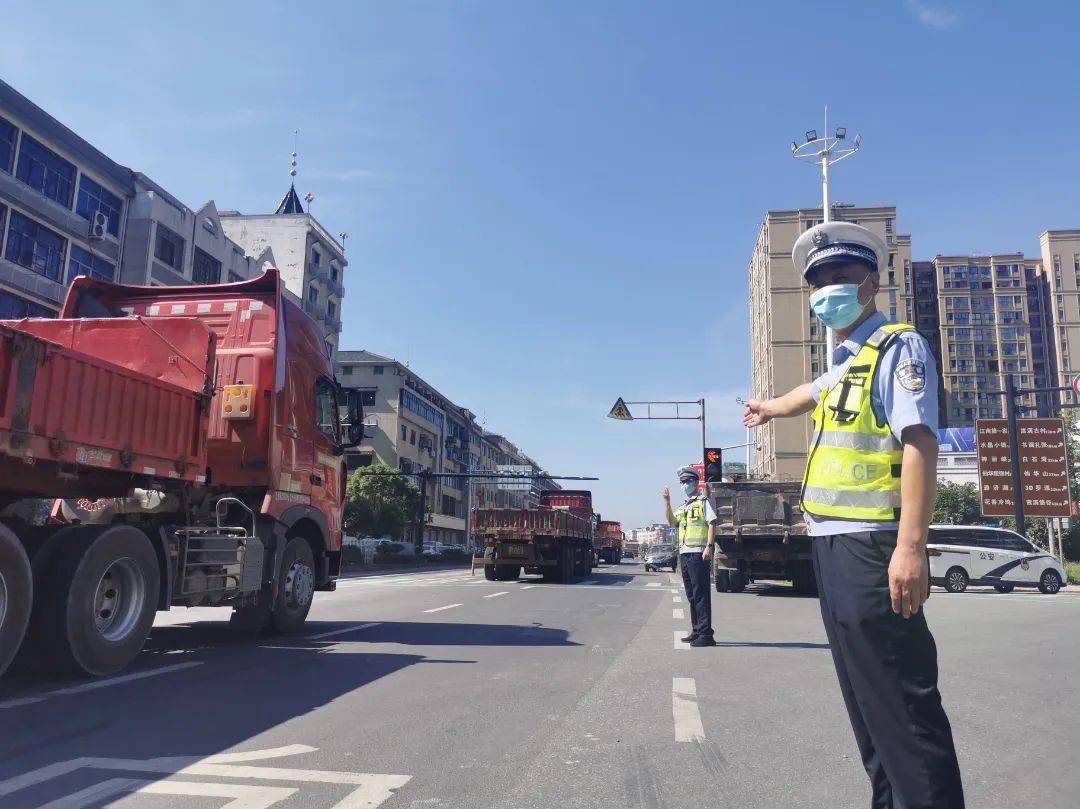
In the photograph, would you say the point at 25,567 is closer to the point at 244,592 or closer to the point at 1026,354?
the point at 244,592

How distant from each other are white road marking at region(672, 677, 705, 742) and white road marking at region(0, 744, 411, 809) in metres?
1.68

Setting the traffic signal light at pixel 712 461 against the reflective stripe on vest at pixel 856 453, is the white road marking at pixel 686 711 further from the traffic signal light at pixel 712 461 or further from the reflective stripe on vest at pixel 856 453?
the traffic signal light at pixel 712 461

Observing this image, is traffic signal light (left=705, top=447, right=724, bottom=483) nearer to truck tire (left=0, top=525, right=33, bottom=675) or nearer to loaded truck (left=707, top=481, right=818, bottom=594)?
loaded truck (left=707, top=481, right=818, bottom=594)

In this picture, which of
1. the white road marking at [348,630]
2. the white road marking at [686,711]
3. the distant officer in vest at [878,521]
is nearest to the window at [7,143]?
the white road marking at [348,630]

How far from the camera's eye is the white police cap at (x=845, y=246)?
113 inches

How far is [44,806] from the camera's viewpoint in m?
3.26

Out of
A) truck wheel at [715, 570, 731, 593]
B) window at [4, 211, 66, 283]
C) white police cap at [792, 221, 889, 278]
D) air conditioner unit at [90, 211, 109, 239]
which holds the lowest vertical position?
truck wheel at [715, 570, 731, 593]

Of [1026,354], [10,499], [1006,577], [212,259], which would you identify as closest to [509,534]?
[1006,577]

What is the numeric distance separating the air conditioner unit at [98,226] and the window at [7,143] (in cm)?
429

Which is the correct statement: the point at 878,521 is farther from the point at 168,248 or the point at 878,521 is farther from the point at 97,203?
the point at 168,248

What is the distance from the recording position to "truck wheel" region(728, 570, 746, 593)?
18875 millimetres

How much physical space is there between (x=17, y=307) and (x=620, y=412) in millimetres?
21136

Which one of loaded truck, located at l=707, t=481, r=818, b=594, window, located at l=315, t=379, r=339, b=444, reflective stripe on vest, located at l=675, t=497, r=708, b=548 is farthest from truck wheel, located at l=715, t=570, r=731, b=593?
window, located at l=315, t=379, r=339, b=444

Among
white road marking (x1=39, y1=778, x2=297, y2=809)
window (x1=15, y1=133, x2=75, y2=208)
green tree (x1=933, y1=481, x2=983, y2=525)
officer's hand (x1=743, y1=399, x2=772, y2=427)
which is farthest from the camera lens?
green tree (x1=933, y1=481, x2=983, y2=525)
